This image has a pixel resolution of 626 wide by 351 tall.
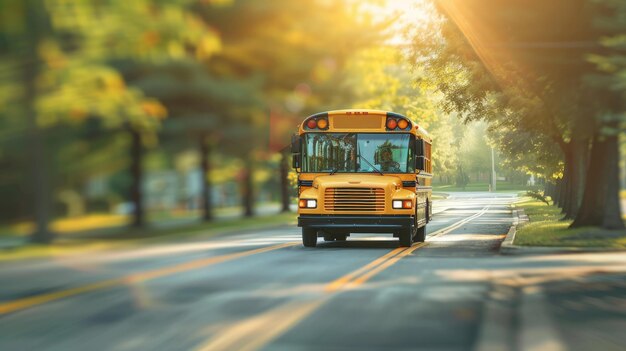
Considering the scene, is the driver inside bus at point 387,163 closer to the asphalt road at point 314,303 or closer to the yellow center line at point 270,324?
the asphalt road at point 314,303

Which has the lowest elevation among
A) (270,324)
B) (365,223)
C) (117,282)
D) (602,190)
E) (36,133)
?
(270,324)

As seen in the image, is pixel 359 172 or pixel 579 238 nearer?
pixel 359 172

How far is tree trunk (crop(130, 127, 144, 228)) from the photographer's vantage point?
260 inches

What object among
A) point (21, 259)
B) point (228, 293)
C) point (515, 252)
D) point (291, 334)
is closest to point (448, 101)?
point (515, 252)

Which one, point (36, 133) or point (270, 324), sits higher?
point (36, 133)

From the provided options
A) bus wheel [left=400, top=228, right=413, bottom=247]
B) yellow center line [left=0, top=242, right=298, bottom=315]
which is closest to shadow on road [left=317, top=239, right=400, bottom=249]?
bus wheel [left=400, top=228, right=413, bottom=247]

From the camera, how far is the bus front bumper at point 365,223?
19672 millimetres

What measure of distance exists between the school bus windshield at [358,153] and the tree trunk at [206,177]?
40.0 feet

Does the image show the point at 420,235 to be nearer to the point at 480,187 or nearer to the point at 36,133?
Answer: the point at 36,133

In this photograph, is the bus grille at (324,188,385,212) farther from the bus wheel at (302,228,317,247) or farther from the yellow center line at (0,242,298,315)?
the yellow center line at (0,242,298,315)

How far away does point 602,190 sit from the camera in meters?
23.6

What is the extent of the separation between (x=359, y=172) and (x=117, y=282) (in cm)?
827

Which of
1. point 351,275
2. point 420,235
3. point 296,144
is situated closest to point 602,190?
point 420,235

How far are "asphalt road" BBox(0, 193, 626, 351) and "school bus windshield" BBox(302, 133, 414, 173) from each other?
292cm
